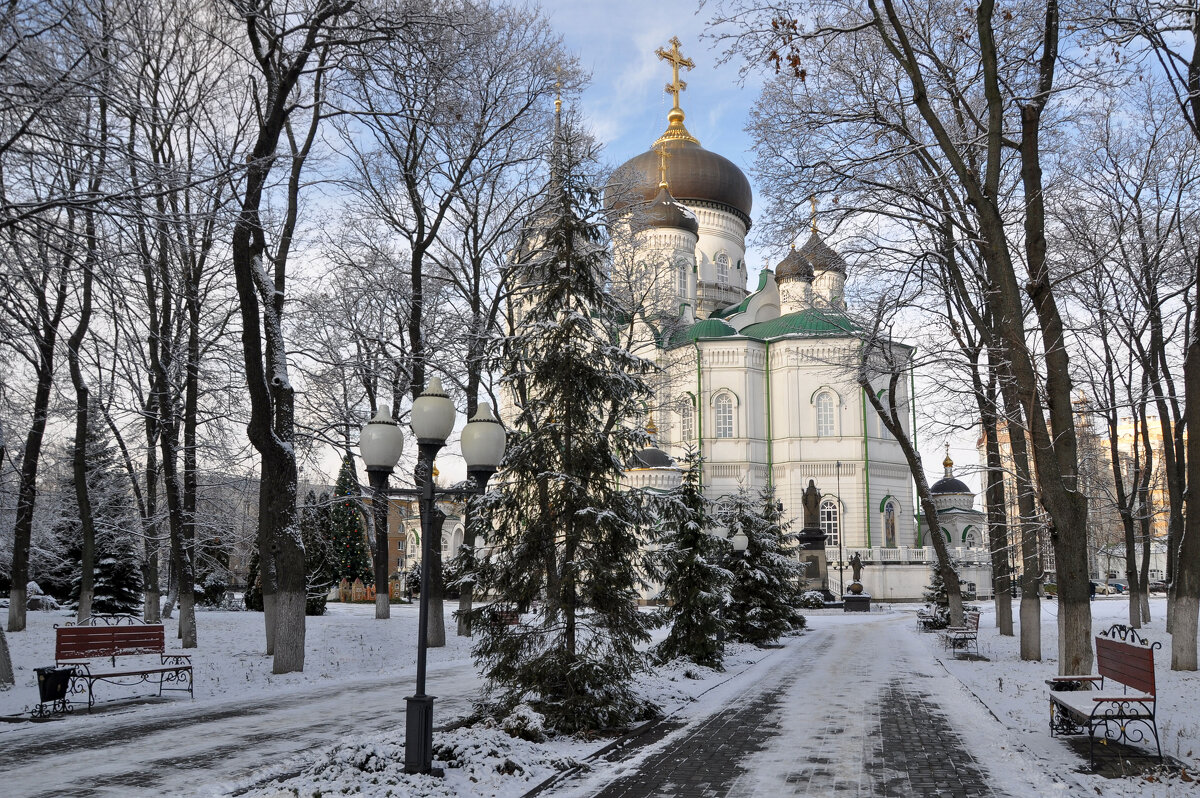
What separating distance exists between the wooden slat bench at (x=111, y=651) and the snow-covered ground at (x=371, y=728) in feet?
1.31

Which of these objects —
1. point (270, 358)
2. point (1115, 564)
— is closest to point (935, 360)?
point (270, 358)

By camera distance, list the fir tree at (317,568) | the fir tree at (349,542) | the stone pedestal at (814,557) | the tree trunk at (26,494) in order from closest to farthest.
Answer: the tree trunk at (26,494) → the fir tree at (317,568) → the fir tree at (349,542) → the stone pedestal at (814,557)

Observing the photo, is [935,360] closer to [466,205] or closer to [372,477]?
[372,477]

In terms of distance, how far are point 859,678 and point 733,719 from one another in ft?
15.3

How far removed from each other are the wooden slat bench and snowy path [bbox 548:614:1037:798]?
653cm

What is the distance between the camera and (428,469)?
748 centimetres

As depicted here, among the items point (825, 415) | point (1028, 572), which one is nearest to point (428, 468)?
point (1028, 572)

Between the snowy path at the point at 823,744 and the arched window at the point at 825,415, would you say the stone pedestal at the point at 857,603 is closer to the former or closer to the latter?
the arched window at the point at 825,415

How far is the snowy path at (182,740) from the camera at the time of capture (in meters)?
7.09

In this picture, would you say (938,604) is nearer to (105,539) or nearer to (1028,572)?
(1028,572)

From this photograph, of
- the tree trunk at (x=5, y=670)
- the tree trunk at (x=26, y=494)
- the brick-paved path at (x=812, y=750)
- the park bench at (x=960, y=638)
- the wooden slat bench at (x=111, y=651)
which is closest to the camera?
the brick-paved path at (x=812, y=750)

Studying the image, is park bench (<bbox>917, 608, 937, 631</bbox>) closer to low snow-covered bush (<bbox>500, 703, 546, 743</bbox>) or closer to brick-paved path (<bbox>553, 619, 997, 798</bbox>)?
brick-paved path (<bbox>553, 619, 997, 798</bbox>)

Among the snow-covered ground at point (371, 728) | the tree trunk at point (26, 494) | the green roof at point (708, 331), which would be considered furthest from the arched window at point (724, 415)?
the tree trunk at point (26, 494)

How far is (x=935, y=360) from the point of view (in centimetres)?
1194
